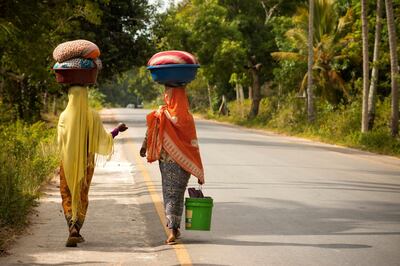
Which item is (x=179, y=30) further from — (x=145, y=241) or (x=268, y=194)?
(x=145, y=241)

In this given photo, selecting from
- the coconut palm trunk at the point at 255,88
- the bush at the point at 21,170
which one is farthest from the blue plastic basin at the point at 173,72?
the coconut palm trunk at the point at 255,88

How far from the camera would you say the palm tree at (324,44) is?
36.9m

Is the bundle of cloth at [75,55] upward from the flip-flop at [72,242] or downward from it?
upward

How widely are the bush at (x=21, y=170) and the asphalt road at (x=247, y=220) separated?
0.26 metres

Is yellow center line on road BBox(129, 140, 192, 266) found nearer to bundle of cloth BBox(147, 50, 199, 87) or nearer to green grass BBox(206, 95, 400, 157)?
bundle of cloth BBox(147, 50, 199, 87)

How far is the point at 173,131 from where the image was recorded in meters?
8.60

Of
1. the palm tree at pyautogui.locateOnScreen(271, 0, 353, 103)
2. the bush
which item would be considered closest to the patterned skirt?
the bush

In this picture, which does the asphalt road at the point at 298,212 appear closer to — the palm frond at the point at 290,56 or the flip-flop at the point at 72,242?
the flip-flop at the point at 72,242

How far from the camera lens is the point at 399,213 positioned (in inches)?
436

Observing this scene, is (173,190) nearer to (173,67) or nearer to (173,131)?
(173,131)

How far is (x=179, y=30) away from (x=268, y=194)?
33.7m

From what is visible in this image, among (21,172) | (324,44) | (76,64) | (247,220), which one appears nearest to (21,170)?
(21,172)

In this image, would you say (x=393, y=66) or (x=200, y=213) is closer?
(x=200, y=213)

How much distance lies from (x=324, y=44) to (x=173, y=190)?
29.8 metres
